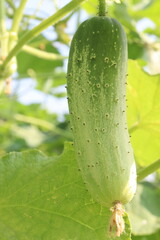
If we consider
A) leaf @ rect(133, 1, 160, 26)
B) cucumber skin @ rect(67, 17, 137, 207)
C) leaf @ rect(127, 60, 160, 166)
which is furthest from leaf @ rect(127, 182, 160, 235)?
leaf @ rect(133, 1, 160, 26)

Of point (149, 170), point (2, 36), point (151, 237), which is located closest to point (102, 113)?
point (149, 170)

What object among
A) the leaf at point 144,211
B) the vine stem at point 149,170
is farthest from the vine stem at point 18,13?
the leaf at point 144,211

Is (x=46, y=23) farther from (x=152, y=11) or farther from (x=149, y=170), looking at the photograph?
(x=152, y=11)

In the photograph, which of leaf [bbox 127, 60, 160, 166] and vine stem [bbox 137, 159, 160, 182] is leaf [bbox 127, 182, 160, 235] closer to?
leaf [bbox 127, 60, 160, 166]

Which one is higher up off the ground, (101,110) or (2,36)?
(2,36)

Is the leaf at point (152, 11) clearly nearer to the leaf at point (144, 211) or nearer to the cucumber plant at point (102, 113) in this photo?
the leaf at point (144, 211)

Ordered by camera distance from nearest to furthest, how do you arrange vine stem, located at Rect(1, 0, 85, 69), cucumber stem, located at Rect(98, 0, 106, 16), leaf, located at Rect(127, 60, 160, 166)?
1. cucumber stem, located at Rect(98, 0, 106, 16)
2. vine stem, located at Rect(1, 0, 85, 69)
3. leaf, located at Rect(127, 60, 160, 166)

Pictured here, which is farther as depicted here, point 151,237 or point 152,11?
point 152,11
